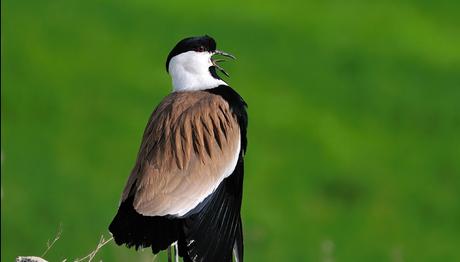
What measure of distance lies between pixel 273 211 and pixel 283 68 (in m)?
3.68

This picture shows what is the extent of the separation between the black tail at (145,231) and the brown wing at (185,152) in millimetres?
79

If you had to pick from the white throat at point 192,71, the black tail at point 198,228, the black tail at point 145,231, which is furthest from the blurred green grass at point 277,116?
the black tail at point 145,231

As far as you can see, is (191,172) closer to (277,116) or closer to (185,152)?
(185,152)

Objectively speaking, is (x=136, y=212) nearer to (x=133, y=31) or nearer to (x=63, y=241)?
(x=63, y=241)

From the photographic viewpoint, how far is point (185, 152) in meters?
6.66

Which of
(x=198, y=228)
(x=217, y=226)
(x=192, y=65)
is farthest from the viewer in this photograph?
(x=192, y=65)

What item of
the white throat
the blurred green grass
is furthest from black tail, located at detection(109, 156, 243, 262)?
the blurred green grass

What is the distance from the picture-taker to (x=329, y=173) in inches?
632

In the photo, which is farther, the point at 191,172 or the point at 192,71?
the point at 192,71

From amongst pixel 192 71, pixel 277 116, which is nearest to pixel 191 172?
pixel 192 71

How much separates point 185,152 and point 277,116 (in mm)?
10527

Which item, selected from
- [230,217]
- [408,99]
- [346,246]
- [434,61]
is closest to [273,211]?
[346,246]

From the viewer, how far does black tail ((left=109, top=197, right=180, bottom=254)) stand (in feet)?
20.4

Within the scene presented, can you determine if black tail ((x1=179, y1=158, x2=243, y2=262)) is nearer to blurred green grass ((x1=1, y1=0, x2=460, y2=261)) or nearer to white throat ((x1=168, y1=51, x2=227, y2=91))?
white throat ((x1=168, y1=51, x2=227, y2=91))
